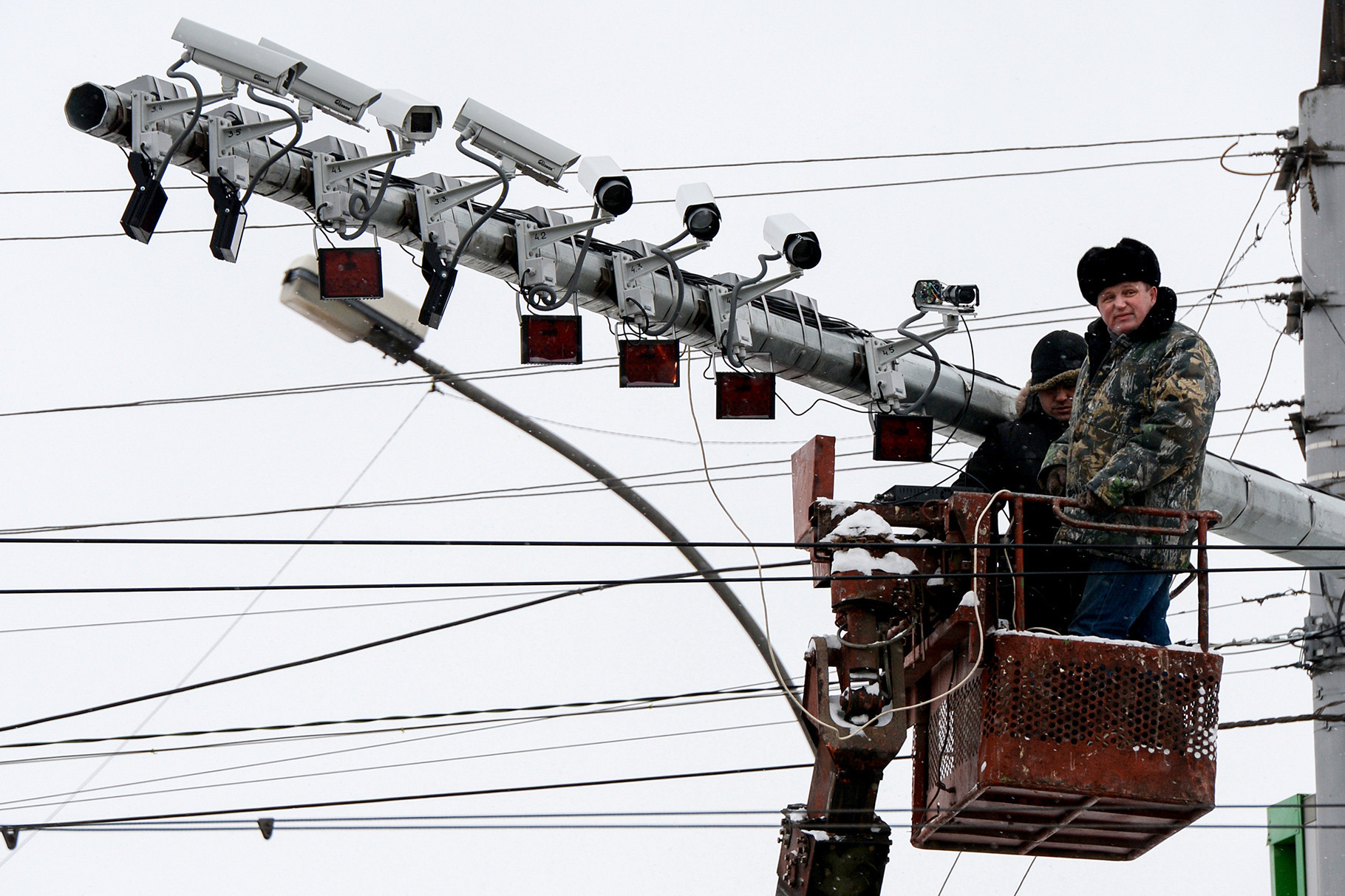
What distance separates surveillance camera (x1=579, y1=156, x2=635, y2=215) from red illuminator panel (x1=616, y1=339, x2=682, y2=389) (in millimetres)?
868

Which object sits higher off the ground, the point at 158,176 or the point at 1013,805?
the point at 158,176

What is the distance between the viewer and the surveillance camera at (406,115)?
9.09m

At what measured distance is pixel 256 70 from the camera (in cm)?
877

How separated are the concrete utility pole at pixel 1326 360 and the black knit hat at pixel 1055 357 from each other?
3329mm

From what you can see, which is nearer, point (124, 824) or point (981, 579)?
point (981, 579)

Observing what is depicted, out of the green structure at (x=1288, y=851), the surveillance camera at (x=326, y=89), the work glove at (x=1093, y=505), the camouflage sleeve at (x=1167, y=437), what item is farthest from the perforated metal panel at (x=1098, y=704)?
the green structure at (x=1288, y=851)

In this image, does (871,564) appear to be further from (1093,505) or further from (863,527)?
(1093,505)

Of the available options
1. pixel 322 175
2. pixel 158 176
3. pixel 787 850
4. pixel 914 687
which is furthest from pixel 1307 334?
pixel 158 176

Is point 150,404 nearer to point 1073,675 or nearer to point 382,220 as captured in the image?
point 382,220

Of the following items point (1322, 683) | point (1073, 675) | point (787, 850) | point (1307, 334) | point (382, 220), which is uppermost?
point (1307, 334)

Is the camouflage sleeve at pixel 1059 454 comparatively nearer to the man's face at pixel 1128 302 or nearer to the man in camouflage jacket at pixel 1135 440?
the man in camouflage jacket at pixel 1135 440

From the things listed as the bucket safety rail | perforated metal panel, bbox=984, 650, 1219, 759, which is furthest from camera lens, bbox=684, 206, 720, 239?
perforated metal panel, bbox=984, 650, 1219, 759

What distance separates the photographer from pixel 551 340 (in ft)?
32.4

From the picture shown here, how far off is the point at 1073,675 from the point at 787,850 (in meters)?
1.82
